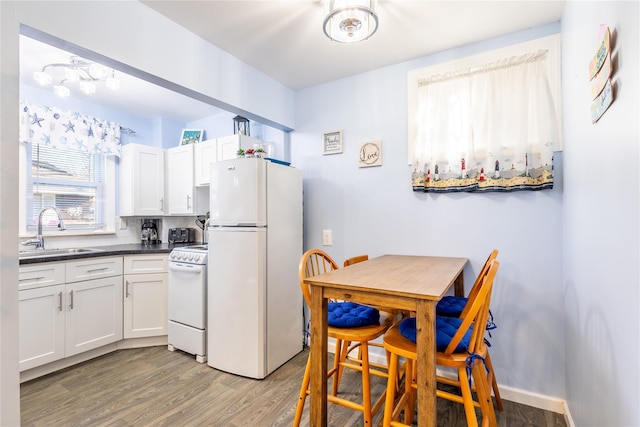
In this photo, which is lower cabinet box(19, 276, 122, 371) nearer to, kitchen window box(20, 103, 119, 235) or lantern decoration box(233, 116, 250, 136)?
kitchen window box(20, 103, 119, 235)

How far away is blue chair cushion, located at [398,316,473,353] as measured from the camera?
129cm

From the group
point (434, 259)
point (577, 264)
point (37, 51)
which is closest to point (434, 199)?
point (434, 259)

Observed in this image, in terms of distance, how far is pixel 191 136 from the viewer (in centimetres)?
361

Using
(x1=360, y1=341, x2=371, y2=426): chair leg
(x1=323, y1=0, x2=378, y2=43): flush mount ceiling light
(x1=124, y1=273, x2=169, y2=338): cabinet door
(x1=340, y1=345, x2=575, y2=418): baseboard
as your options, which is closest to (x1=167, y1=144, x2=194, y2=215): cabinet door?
(x1=124, y1=273, x2=169, y2=338): cabinet door

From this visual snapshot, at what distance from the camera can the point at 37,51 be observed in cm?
220

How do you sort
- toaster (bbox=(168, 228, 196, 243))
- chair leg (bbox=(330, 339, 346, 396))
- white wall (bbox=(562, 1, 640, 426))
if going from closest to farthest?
white wall (bbox=(562, 1, 640, 426)), chair leg (bbox=(330, 339, 346, 396)), toaster (bbox=(168, 228, 196, 243))

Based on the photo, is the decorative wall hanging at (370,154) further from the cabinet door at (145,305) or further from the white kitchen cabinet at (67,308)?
the white kitchen cabinet at (67,308)

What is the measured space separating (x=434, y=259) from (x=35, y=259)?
9.17 feet

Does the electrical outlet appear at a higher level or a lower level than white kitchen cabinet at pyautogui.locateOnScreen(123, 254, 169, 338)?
higher

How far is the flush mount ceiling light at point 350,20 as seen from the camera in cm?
154

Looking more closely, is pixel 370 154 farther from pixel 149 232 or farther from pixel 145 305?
pixel 149 232

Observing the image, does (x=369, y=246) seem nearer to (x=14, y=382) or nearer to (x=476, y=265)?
(x=476, y=265)

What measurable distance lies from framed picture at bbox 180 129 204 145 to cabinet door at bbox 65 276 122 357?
171 cm

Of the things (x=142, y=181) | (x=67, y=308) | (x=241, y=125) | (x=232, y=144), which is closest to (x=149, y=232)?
(x=142, y=181)
